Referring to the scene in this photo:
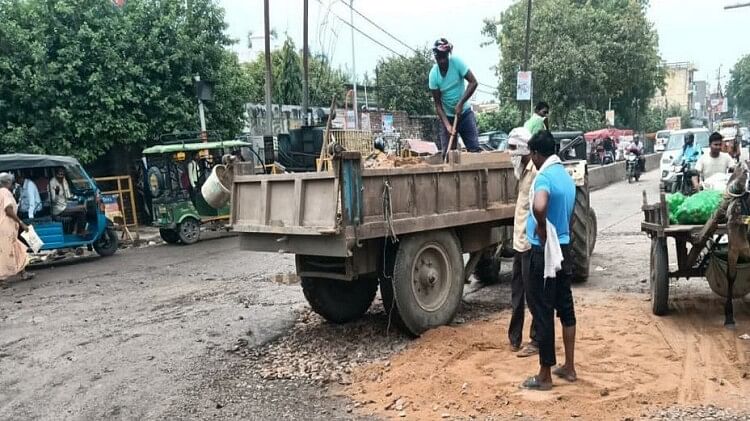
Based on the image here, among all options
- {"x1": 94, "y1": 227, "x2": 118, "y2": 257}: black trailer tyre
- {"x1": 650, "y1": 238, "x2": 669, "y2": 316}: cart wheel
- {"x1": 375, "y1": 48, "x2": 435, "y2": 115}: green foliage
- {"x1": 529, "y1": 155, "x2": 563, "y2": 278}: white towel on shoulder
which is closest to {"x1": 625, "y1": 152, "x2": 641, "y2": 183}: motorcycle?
{"x1": 375, "y1": 48, "x2": 435, "y2": 115}: green foliage

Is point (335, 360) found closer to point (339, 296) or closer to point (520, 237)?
point (339, 296)

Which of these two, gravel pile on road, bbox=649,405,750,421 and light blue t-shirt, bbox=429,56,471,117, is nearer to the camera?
gravel pile on road, bbox=649,405,750,421

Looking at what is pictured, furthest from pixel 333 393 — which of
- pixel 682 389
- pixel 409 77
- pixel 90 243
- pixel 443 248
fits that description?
pixel 409 77

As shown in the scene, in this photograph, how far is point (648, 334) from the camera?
Result: 5.91 m

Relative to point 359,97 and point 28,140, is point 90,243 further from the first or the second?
point 359,97

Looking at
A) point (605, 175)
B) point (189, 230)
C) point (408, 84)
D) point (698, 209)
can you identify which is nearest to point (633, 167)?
point (605, 175)

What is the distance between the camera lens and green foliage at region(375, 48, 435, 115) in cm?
3281

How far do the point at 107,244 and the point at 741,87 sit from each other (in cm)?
8620

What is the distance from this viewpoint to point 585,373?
4996 millimetres

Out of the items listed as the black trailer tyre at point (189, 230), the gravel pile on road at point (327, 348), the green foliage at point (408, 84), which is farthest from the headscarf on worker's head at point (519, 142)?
the green foliage at point (408, 84)

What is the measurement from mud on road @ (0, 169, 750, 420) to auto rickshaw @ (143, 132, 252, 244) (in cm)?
532

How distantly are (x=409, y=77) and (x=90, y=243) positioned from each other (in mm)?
22165

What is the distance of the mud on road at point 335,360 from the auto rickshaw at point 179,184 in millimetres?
5320

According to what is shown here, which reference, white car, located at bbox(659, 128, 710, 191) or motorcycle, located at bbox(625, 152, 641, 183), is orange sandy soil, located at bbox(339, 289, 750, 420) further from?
motorcycle, located at bbox(625, 152, 641, 183)
